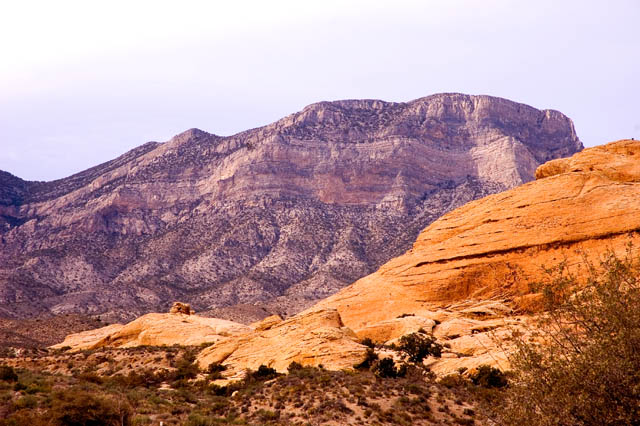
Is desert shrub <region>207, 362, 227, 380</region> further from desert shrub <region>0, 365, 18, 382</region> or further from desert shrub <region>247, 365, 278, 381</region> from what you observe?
desert shrub <region>0, 365, 18, 382</region>

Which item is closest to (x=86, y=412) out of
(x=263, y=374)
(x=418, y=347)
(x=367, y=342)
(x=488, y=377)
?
(x=263, y=374)

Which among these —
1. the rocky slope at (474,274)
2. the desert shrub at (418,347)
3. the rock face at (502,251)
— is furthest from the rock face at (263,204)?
the desert shrub at (418,347)

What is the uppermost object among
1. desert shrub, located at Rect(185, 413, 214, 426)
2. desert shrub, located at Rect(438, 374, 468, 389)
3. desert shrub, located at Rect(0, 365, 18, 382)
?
desert shrub, located at Rect(0, 365, 18, 382)

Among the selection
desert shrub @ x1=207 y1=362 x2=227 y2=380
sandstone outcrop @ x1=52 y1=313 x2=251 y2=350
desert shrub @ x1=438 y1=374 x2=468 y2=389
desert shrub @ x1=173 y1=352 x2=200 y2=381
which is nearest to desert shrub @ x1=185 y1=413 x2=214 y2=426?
desert shrub @ x1=207 y1=362 x2=227 y2=380

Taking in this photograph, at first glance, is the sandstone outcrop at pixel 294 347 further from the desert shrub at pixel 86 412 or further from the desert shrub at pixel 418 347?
the desert shrub at pixel 86 412

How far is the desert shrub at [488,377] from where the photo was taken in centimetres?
2365

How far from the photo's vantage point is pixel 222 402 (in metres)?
24.0

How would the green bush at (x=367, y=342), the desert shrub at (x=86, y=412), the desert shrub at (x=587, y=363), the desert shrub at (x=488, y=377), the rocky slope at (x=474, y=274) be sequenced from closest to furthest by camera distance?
the desert shrub at (x=587, y=363), the desert shrub at (x=86, y=412), the desert shrub at (x=488, y=377), the rocky slope at (x=474, y=274), the green bush at (x=367, y=342)

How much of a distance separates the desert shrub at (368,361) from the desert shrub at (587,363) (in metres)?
15.6

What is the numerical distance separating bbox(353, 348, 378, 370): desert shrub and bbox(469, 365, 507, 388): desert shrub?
5835 mm

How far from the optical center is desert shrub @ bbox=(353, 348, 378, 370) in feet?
93.4

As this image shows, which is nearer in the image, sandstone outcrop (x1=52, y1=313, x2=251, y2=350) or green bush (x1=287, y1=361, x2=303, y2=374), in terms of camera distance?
green bush (x1=287, y1=361, x2=303, y2=374)

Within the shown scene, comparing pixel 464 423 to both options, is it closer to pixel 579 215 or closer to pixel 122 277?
pixel 579 215

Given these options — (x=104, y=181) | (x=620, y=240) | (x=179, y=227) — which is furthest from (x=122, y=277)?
(x=620, y=240)
